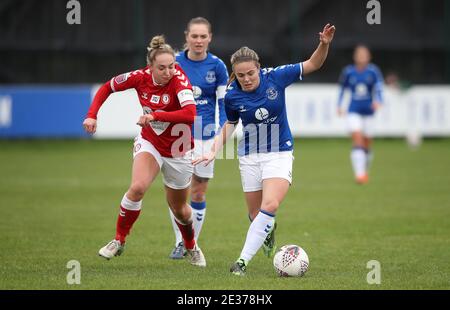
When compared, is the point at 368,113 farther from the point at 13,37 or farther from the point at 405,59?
the point at 13,37

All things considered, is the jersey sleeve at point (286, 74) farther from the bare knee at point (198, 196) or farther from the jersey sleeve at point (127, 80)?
the bare knee at point (198, 196)

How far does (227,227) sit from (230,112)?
10.4ft

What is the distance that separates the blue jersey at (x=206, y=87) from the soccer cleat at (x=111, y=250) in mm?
1817

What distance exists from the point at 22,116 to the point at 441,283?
16532mm

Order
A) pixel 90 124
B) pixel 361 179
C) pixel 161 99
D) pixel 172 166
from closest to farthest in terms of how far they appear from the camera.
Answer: pixel 90 124 → pixel 161 99 → pixel 172 166 → pixel 361 179

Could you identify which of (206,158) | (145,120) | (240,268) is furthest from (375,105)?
(145,120)

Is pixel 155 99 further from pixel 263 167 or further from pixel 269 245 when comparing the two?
pixel 269 245

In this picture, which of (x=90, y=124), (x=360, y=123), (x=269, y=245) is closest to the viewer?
(x=90, y=124)

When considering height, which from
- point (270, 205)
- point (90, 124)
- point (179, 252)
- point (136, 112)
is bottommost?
point (179, 252)

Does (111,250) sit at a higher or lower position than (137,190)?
lower

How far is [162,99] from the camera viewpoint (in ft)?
26.9

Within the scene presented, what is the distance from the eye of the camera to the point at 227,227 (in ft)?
36.0

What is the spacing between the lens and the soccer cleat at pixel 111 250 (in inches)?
317

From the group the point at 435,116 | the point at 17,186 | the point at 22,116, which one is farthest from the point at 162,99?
the point at 435,116
